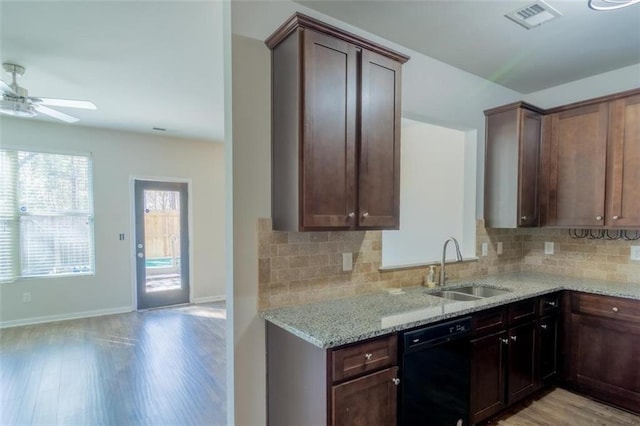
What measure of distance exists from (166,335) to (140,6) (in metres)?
3.68

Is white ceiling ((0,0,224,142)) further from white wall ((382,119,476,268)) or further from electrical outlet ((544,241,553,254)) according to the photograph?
electrical outlet ((544,241,553,254))

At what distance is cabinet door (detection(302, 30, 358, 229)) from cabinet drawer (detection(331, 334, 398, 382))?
0.64 m

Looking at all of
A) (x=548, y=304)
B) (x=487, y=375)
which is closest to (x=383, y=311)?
(x=487, y=375)

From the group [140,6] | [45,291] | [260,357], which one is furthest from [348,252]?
[45,291]

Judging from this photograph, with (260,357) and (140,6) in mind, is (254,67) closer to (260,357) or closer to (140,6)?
(140,6)

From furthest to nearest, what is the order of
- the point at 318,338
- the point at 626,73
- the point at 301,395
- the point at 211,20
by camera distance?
the point at 626,73 → the point at 211,20 → the point at 301,395 → the point at 318,338

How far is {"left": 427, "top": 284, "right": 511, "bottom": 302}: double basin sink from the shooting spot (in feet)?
8.94

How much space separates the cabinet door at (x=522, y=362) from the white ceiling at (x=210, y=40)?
218 centimetres

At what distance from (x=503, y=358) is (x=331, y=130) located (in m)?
2.02

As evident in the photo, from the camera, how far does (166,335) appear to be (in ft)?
14.2

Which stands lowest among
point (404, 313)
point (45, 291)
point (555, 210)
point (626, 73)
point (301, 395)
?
point (45, 291)

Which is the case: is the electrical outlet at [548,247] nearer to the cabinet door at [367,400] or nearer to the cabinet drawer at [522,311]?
the cabinet drawer at [522,311]

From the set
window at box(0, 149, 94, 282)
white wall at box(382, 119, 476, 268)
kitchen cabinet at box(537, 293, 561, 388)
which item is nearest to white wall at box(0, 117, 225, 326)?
window at box(0, 149, 94, 282)

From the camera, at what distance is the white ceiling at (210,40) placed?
2.22 metres
